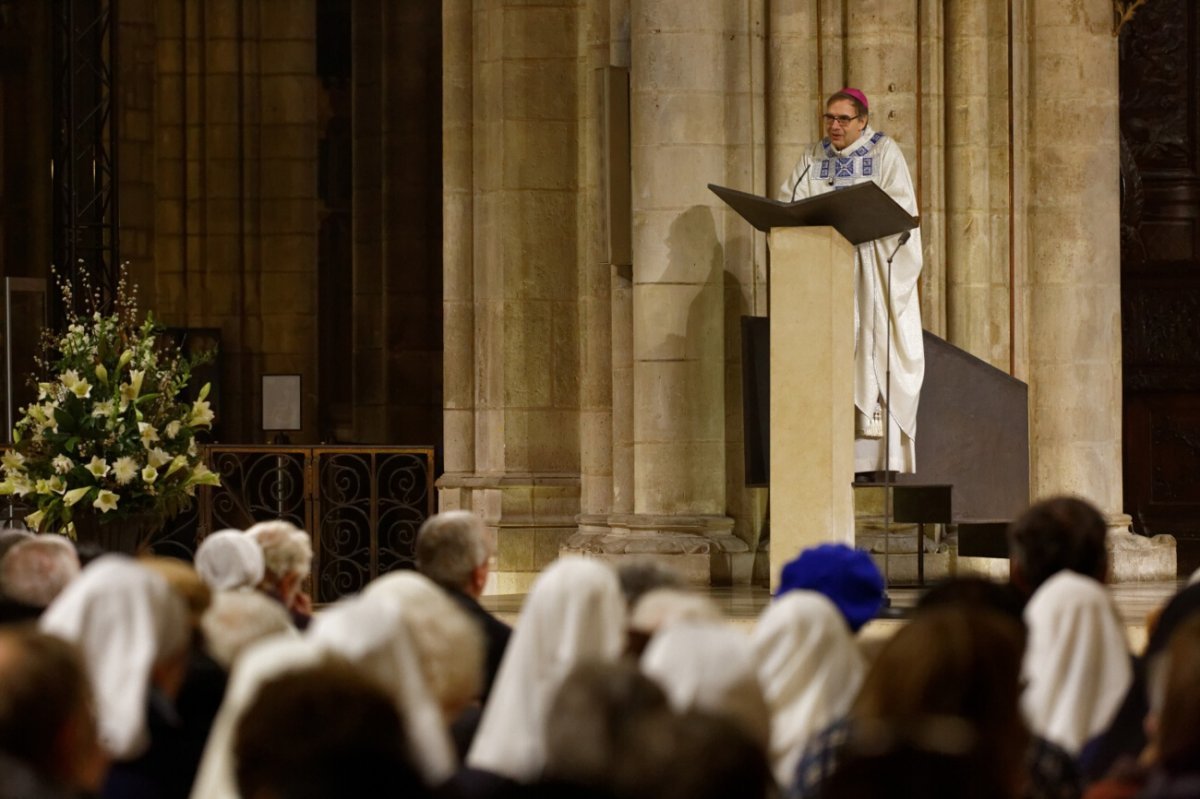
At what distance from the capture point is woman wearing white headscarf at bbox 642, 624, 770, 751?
3.75m

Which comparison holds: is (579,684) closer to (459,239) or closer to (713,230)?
(713,230)

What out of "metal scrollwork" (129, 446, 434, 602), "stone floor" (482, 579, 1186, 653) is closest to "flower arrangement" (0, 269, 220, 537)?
"stone floor" (482, 579, 1186, 653)

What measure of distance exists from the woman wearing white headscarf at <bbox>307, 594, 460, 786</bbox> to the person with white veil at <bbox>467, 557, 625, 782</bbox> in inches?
9.4

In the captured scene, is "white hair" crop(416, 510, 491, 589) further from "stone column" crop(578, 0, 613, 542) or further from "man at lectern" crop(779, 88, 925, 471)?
"stone column" crop(578, 0, 613, 542)

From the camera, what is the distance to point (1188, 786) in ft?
10.7

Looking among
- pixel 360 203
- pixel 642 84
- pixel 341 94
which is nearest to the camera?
pixel 642 84

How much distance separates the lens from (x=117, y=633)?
422 centimetres

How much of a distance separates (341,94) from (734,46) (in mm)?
11841

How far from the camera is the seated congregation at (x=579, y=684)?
2916mm

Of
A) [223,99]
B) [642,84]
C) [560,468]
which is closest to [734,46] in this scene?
[642,84]

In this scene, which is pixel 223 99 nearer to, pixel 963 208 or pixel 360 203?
pixel 360 203

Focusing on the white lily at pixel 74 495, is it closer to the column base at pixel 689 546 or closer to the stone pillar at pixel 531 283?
the column base at pixel 689 546

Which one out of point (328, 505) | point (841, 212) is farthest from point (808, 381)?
point (328, 505)

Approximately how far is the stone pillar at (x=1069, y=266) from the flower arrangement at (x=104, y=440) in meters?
4.48
